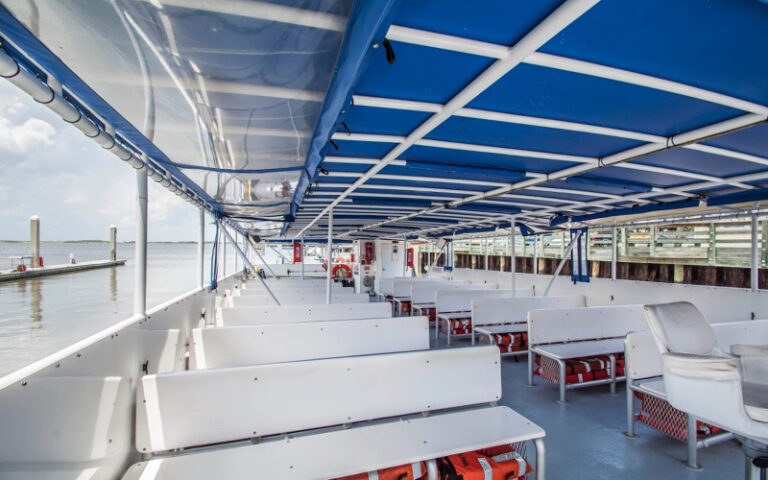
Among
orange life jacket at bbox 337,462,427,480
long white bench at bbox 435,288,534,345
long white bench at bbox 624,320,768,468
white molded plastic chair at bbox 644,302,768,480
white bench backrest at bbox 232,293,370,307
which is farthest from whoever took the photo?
long white bench at bbox 435,288,534,345

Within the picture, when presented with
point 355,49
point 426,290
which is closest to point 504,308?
point 426,290

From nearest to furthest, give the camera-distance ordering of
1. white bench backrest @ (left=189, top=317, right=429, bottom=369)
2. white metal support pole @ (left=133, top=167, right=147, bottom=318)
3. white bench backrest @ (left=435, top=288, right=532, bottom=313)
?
white metal support pole @ (left=133, top=167, right=147, bottom=318), white bench backrest @ (left=189, top=317, right=429, bottom=369), white bench backrest @ (left=435, top=288, right=532, bottom=313)

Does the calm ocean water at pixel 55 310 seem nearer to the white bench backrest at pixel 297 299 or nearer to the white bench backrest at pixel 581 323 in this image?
the white bench backrest at pixel 297 299

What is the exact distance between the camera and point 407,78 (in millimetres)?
1695

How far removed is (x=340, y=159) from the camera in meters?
3.04

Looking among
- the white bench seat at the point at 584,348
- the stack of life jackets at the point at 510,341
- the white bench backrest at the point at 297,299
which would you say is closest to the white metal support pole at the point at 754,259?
the white bench seat at the point at 584,348

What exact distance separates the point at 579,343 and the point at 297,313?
13.5 feet

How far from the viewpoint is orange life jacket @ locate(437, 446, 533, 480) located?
2.03 metres

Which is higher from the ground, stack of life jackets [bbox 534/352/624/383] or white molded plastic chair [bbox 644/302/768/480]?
white molded plastic chair [bbox 644/302/768/480]

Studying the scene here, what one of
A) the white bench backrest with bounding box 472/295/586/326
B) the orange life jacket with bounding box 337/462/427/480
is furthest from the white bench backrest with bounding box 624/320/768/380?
the orange life jacket with bounding box 337/462/427/480

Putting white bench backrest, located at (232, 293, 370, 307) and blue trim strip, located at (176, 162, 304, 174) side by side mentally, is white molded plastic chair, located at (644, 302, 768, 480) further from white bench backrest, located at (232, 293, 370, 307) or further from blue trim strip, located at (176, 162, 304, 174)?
white bench backrest, located at (232, 293, 370, 307)

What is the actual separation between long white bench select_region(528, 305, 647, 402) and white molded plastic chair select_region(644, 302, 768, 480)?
1.88 metres

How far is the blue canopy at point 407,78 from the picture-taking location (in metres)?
1.00

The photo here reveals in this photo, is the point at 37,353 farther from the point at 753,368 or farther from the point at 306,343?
the point at 753,368
